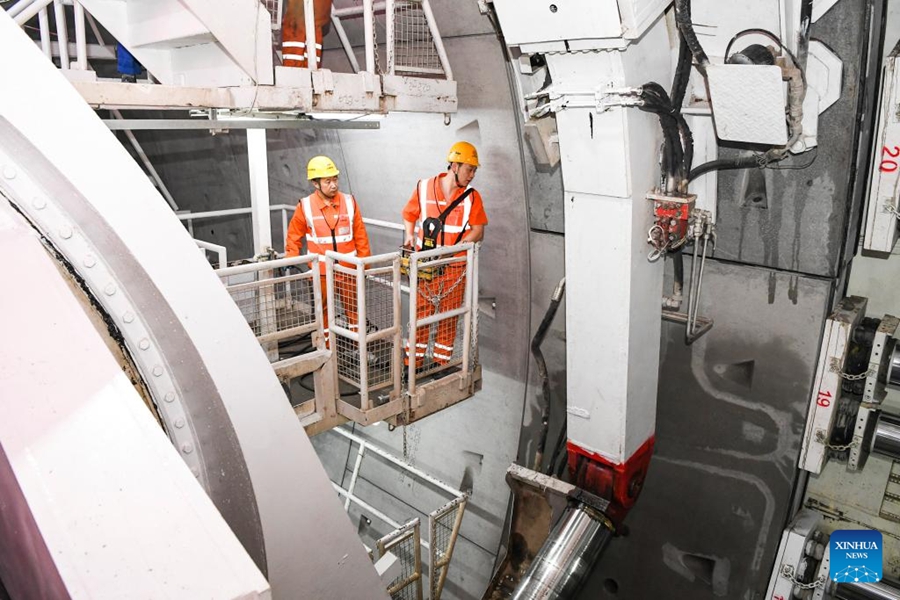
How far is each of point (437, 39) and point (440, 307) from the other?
224cm

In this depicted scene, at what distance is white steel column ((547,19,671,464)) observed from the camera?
3834mm

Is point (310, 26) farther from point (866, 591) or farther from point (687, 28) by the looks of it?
point (866, 591)

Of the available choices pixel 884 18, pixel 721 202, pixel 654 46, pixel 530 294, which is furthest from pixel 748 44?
pixel 530 294

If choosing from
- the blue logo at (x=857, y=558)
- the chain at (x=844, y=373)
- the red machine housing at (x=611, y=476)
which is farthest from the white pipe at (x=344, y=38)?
the blue logo at (x=857, y=558)

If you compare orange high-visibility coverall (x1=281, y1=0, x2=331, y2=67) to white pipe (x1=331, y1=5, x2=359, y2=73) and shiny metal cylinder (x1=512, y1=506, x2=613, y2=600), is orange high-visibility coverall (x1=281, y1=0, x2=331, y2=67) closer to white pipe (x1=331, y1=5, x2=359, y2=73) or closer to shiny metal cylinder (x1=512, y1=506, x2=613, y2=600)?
white pipe (x1=331, y1=5, x2=359, y2=73)

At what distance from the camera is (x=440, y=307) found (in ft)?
18.1

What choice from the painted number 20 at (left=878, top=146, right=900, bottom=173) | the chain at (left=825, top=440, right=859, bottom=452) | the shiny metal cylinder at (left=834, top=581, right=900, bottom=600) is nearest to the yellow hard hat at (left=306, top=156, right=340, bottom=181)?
the painted number 20 at (left=878, top=146, right=900, bottom=173)

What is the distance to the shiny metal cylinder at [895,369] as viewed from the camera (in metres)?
4.07

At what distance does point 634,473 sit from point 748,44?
2.99 meters

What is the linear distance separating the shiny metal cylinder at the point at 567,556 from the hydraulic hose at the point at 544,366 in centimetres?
104

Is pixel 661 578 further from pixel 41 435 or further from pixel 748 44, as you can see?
pixel 41 435

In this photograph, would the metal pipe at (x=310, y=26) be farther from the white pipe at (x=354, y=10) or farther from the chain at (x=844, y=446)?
the chain at (x=844, y=446)

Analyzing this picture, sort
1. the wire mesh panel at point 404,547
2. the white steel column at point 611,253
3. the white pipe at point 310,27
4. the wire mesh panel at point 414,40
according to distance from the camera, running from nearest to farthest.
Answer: the white steel column at point 611,253 → the white pipe at point 310,27 → the wire mesh panel at point 404,547 → the wire mesh panel at point 414,40

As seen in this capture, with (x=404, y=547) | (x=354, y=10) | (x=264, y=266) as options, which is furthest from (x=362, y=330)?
(x=354, y=10)
